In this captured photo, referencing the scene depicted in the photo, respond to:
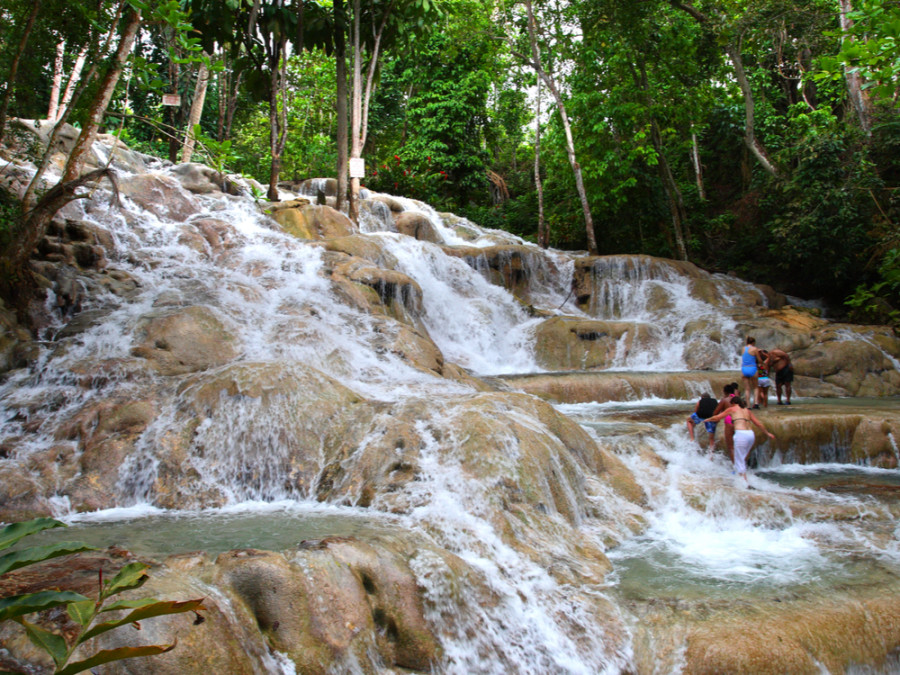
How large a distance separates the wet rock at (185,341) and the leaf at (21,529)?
6418mm

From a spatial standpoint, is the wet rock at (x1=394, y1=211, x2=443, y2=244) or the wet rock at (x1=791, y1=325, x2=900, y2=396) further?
the wet rock at (x1=394, y1=211, x2=443, y2=244)

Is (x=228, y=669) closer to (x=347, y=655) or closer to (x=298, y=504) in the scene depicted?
(x=347, y=655)

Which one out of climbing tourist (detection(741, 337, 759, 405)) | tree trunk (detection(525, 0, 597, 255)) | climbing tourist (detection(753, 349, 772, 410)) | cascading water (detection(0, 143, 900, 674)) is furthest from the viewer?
tree trunk (detection(525, 0, 597, 255))

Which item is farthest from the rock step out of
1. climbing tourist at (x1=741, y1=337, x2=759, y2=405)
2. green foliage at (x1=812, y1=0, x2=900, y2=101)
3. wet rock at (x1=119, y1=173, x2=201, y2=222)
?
wet rock at (x1=119, y1=173, x2=201, y2=222)

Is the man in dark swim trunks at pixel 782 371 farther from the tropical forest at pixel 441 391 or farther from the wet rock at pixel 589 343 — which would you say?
the wet rock at pixel 589 343

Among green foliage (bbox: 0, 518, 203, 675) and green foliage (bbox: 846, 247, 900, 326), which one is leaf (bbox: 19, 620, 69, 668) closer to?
green foliage (bbox: 0, 518, 203, 675)

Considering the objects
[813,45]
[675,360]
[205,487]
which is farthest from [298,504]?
[813,45]

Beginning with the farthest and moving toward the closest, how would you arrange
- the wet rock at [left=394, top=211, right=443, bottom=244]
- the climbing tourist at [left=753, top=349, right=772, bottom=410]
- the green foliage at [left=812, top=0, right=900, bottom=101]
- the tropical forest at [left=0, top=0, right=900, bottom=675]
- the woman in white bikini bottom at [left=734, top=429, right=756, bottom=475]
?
1. the wet rock at [left=394, top=211, right=443, bottom=244]
2. the climbing tourist at [left=753, top=349, right=772, bottom=410]
3. the green foliage at [left=812, top=0, right=900, bottom=101]
4. the woman in white bikini bottom at [left=734, top=429, right=756, bottom=475]
5. the tropical forest at [left=0, top=0, right=900, bottom=675]

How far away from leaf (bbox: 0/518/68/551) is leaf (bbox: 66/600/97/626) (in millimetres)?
217

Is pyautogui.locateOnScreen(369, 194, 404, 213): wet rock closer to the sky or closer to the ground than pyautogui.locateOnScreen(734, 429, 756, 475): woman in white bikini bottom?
closer to the sky

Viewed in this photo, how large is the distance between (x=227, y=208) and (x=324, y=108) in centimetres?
1396

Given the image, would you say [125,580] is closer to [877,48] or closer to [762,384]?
[877,48]

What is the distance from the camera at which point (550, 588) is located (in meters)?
4.89

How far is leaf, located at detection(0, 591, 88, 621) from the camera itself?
5.19 ft
